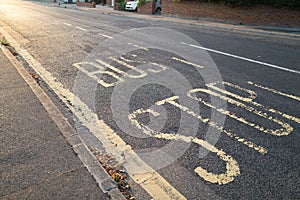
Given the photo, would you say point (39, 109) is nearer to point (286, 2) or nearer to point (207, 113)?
point (207, 113)

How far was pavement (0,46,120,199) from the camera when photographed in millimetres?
2449

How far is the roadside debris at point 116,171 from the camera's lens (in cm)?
255

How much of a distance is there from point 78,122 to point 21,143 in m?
0.86

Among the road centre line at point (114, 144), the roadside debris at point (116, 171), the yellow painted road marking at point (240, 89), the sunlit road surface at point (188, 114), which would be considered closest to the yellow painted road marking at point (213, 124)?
the sunlit road surface at point (188, 114)

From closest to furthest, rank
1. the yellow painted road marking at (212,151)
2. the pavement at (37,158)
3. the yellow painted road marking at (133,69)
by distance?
the pavement at (37,158)
the yellow painted road marking at (212,151)
the yellow painted road marking at (133,69)

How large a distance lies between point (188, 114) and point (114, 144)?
52.7 inches

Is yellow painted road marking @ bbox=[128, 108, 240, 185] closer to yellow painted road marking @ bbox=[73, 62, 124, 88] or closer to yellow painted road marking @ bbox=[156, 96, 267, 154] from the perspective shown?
yellow painted road marking @ bbox=[156, 96, 267, 154]

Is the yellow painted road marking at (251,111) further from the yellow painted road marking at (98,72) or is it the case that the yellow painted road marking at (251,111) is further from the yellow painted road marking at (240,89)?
the yellow painted road marking at (98,72)

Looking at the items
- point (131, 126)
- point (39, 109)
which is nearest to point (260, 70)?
Result: point (131, 126)

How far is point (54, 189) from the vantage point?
2467mm

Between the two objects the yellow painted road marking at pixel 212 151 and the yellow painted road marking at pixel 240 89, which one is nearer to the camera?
the yellow painted road marking at pixel 212 151

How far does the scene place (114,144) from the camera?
3346mm

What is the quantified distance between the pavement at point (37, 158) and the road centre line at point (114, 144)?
0.36 metres

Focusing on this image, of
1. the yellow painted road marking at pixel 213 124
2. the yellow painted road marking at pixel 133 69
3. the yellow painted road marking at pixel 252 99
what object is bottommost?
the yellow painted road marking at pixel 213 124
